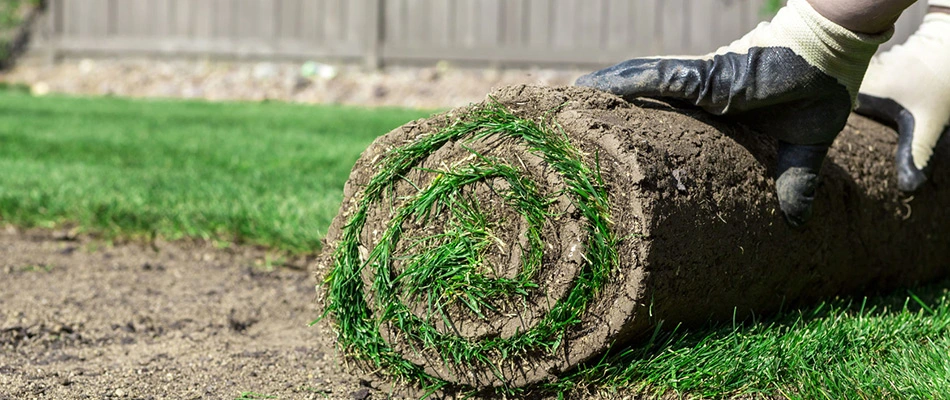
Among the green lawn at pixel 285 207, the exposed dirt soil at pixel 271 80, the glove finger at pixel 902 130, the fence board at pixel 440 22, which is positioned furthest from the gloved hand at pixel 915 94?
the fence board at pixel 440 22

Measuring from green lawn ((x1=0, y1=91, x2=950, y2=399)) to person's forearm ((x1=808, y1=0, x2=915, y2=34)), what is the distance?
0.72 metres

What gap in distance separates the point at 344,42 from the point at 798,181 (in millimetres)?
10572

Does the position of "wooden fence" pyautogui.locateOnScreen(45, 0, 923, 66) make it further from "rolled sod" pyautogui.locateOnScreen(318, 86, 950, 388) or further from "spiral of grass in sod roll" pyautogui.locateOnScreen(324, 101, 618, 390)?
"spiral of grass in sod roll" pyautogui.locateOnScreen(324, 101, 618, 390)

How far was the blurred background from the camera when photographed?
435 inches

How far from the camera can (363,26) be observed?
40.2 ft

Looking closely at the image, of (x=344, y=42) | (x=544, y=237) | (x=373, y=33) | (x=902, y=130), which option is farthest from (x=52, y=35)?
(x=544, y=237)

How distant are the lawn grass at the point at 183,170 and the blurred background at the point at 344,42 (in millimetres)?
2769

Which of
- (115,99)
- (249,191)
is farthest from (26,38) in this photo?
(249,191)

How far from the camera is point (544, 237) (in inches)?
80.3

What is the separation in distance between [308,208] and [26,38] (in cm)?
1245

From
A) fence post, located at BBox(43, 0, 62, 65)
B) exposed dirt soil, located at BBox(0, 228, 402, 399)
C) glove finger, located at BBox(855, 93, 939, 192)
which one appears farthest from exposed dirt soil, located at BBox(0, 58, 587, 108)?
glove finger, located at BBox(855, 93, 939, 192)

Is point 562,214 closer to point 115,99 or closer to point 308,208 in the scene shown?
point 308,208

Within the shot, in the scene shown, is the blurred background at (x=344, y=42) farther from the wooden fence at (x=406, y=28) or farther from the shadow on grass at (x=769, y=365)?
the shadow on grass at (x=769, y=365)

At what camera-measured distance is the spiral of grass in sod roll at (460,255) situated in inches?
79.4
